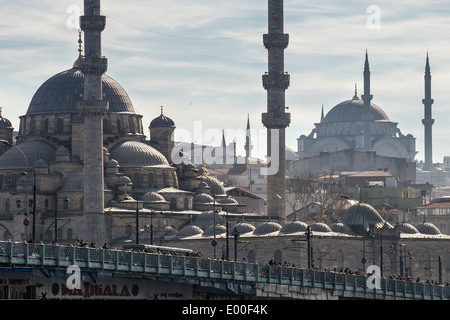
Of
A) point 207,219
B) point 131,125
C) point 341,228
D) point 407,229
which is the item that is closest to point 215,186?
point 131,125

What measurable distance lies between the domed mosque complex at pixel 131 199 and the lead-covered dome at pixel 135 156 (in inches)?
3.6

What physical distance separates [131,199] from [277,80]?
16.6m

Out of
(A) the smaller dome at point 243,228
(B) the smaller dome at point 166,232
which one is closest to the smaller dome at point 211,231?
(A) the smaller dome at point 243,228

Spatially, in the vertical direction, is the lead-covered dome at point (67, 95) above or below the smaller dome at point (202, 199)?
above

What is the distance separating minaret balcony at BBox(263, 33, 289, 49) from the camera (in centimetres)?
12138

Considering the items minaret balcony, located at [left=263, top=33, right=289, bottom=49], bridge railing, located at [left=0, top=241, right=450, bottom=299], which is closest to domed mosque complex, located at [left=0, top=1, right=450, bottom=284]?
minaret balcony, located at [left=263, top=33, right=289, bottom=49]

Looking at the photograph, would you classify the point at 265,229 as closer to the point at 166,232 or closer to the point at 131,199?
the point at 166,232

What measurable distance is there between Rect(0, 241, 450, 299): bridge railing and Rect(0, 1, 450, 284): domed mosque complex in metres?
30.9

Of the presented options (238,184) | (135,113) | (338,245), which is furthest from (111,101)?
(238,184)

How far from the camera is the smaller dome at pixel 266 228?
4702 inches

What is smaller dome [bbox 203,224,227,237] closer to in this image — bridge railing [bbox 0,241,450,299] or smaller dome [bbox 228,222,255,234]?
smaller dome [bbox 228,222,255,234]

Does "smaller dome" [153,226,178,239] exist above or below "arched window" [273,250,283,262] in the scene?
above

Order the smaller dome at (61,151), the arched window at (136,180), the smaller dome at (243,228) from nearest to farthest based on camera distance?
the smaller dome at (243,228)
the smaller dome at (61,151)
the arched window at (136,180)

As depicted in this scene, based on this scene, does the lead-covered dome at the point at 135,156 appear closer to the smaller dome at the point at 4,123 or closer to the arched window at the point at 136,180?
the arched window at the point at 136,180
